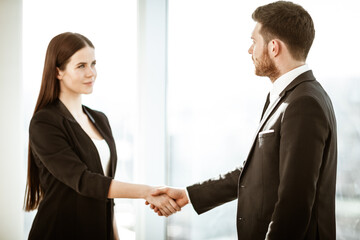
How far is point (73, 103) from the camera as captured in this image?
2.10 meters

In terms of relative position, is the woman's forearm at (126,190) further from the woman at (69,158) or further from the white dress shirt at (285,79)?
the white dress shirt at (285,79)

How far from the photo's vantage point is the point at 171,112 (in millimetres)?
3420

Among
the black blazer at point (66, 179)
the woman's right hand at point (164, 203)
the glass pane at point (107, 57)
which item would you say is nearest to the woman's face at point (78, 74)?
the black blazer at point (66, 179)

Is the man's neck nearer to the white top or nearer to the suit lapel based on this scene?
the suit lapel

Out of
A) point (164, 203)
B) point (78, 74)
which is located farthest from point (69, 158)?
point (164, 203)

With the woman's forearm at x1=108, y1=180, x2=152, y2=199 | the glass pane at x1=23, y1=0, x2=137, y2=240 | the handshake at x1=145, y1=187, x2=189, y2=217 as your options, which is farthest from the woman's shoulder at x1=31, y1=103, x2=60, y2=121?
the glass pane at x1=23, y1=0, x2=137, y2=240

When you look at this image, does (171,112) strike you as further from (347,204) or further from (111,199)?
(347,204)

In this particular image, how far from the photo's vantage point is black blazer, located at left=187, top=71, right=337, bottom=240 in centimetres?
141

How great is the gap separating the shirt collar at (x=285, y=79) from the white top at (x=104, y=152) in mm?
940

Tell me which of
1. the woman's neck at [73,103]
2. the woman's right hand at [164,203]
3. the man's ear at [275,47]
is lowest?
the woman's right hand at [164,203]

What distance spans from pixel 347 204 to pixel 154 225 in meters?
1.74

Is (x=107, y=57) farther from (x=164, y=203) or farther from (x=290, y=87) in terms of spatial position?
(x=290, y=87)

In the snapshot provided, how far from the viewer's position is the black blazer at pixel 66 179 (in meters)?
1.89

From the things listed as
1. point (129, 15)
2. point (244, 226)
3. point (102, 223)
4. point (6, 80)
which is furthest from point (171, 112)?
point (244, 226)
